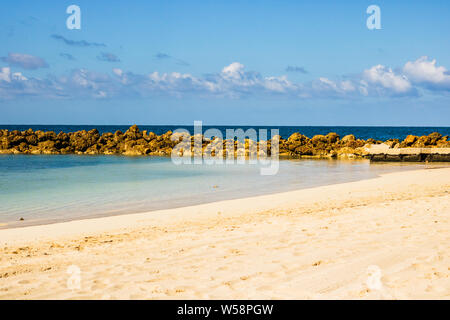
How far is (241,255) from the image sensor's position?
242 inches

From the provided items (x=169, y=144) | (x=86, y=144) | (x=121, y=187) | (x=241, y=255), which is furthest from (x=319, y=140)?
(x=241, y=255)

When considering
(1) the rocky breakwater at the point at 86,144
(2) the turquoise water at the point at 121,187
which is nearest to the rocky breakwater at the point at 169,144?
(1) the rocky breakwater at the point at 86,144

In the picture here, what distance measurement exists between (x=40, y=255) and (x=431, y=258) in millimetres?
5839

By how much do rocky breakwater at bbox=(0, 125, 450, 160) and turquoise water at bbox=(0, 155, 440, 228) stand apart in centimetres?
1050

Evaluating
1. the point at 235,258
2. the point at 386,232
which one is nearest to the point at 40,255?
the point at 235,258

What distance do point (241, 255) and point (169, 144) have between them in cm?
3442

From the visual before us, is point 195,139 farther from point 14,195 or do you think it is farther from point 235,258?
point 235,258

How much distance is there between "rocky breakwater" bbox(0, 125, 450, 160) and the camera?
115ft

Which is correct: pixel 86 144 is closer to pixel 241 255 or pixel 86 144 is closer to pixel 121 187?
pixel 121 187

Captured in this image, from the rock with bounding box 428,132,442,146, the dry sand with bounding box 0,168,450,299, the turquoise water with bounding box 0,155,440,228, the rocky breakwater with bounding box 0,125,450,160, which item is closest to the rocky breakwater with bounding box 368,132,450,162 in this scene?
the rocky breakwater with bounding box 0,125,450,160

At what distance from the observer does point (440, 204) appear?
10.0 metres

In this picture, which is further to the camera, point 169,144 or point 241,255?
point 169,144

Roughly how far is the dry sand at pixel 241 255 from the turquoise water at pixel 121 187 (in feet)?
8.29

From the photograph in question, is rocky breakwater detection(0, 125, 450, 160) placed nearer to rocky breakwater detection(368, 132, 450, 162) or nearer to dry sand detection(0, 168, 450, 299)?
rocky breakwater detection(368, 132, 450, 162)
